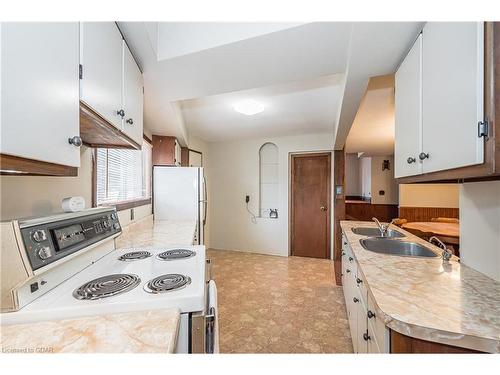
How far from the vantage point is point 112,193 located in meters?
2.15

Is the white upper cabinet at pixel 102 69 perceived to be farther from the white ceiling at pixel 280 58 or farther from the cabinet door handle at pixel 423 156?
the cabinet door handle at pixel 423 156

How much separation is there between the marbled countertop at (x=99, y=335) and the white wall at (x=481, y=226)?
1.40m

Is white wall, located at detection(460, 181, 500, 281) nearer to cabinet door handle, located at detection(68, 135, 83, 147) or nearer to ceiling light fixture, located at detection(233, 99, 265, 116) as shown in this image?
cabinet door handle, located at detection(68, 135, 83, 147)

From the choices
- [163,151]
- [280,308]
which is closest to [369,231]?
[280,308]

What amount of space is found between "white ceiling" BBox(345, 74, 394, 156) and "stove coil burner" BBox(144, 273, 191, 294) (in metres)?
2.12

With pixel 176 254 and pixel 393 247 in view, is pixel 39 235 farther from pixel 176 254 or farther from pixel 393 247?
pixel 393 247

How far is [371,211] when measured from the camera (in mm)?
6551

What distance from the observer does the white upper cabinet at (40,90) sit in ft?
1.94

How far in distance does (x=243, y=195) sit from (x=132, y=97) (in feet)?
11.0

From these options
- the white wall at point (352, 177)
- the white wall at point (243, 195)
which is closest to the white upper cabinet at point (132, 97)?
the white wall at point (243, 195)

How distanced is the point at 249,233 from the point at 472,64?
13.6ft

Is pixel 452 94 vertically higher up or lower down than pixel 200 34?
lower down
